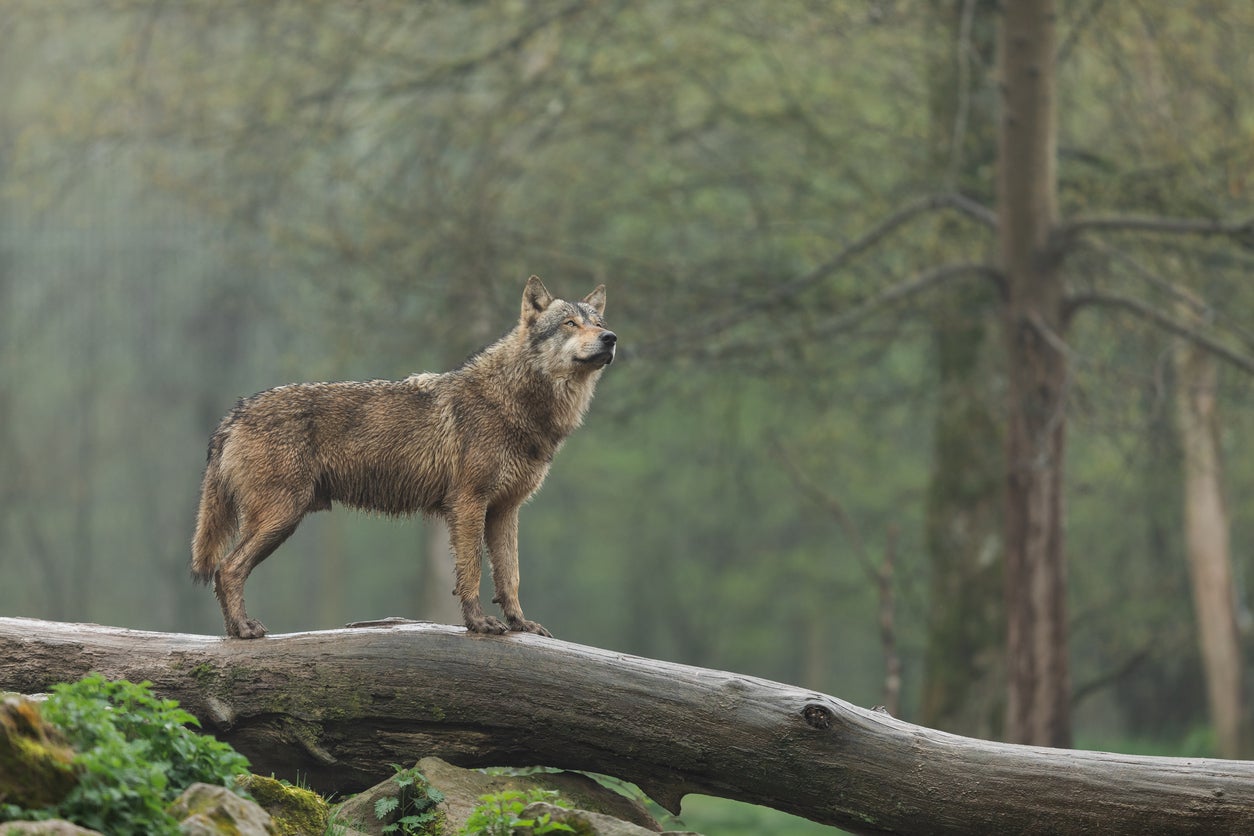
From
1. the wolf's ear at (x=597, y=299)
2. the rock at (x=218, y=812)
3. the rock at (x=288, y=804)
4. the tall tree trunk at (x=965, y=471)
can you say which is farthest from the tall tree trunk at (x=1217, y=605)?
the rock at (x=218, y=812)

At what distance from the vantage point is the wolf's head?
22.4ft

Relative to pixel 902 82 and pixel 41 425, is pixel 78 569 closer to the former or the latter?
pixel 41 425

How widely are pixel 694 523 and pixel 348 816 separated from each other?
34.5 meters

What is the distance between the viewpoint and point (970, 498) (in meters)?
13.9

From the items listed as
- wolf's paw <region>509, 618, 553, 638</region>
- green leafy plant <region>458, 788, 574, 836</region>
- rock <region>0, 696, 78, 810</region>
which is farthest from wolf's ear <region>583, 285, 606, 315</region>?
rock <region>0, 696, 78, 810</region>

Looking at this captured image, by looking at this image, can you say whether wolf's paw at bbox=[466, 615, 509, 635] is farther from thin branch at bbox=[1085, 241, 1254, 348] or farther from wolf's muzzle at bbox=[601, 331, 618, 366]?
thin branch at bbox=[1085, 241, 1254, 348]

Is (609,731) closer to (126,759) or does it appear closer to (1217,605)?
(126,759)

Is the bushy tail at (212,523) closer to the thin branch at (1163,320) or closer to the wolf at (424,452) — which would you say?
the wolf at (424,452)

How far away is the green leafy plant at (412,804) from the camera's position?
5961 millimetres

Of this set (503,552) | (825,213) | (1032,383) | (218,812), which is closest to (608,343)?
(503,552)

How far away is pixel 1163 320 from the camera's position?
38.0 ft

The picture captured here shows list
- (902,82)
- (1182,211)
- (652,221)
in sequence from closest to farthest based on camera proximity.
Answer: (1182,211)
(902,82)
(652,221)

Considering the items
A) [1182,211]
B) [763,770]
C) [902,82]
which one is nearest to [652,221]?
[902,82]

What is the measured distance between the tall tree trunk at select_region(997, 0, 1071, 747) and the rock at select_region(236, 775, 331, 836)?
731 cm
